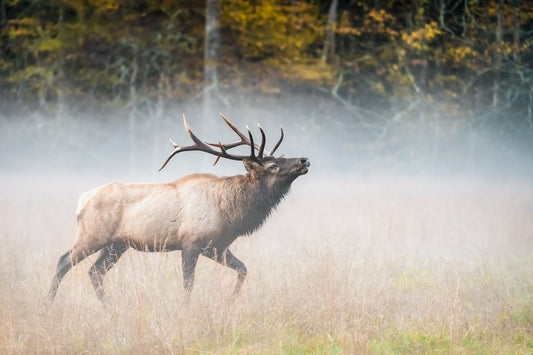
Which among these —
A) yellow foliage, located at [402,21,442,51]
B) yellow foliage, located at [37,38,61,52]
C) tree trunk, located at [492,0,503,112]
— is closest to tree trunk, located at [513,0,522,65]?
tree trunk, located at [492,0,503,112]

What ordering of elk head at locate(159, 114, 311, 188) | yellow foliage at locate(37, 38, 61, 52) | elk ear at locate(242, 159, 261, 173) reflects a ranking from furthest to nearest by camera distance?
yellow foliage at locate(37, 38, 61, 52) → elk ear at locate(242, 159, 261, 173) → elk head at locate(159, 114, 311, 188)

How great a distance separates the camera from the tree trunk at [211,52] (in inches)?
631

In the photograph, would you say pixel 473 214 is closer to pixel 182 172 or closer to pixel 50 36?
pixel 182 172

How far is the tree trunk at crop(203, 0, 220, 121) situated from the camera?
16036 millimetres

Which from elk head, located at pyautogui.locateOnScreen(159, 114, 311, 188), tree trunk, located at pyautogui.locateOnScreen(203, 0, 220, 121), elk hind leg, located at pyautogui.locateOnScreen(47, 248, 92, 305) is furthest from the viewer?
tree trunk, located at pyautogui.locateOnScreen(203, 0, 220, 121)

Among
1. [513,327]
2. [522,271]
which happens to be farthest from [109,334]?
[522,271]

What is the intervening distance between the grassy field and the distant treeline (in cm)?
1079

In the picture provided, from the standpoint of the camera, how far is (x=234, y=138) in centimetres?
1917

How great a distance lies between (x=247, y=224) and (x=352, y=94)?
17.1 metres

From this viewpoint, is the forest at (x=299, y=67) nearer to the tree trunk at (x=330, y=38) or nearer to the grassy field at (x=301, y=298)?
the tree trunk at (x=330, y=38)

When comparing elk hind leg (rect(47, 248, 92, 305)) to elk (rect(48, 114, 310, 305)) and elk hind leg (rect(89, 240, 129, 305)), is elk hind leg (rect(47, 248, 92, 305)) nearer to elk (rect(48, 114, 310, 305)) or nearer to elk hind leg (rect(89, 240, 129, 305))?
elk (rect(48, 114, 310, 305))

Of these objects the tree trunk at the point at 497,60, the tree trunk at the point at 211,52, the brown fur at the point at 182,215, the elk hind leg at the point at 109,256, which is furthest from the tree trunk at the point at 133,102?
the brown fur at the point at 182,215

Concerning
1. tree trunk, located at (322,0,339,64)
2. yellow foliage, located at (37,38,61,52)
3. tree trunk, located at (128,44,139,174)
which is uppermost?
tree trunk, located at (322,0,339,64)

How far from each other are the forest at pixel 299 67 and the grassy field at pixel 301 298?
1089 centimetres
